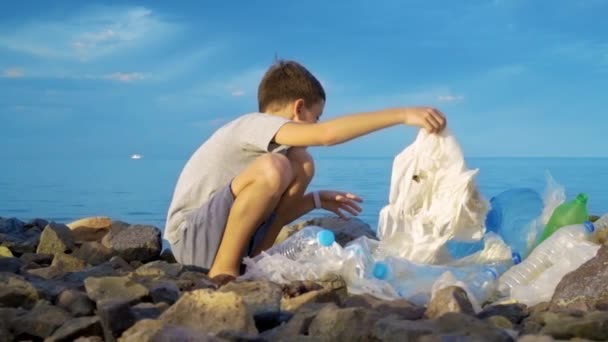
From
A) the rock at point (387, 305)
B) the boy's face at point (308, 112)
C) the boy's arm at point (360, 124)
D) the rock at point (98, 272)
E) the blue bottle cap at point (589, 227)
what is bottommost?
the rock at point (98, 272)

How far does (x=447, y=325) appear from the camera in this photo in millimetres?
2818

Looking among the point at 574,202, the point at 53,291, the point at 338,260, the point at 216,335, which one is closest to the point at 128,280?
the point at 53,291

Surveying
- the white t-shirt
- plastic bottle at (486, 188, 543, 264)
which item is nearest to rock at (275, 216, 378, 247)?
plastic bottle at (486, 188, 543, 264)

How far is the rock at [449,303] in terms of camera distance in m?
3.11

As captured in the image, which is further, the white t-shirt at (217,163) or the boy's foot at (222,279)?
the white t-shirt at (217,163)

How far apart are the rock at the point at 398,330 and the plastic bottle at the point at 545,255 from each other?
5.24ft

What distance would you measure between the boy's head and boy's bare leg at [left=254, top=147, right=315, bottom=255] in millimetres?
221

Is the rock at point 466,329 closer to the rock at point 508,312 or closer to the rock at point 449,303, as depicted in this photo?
the rock at point 449,303

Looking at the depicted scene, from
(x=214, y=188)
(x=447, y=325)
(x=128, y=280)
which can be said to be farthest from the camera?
(x=214, y=188)

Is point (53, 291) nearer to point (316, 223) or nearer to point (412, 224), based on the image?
point (412, 224)

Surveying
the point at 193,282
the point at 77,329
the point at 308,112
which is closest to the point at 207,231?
the point at 193,282

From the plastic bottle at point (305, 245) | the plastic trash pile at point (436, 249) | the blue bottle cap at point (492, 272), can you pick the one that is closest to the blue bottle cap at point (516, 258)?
the plastic trash pile at point (436, 249)

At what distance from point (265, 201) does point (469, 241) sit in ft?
3.75

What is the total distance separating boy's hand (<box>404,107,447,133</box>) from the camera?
4.04 metres
